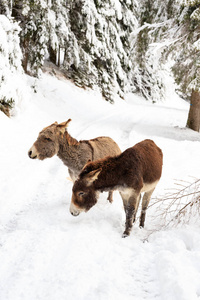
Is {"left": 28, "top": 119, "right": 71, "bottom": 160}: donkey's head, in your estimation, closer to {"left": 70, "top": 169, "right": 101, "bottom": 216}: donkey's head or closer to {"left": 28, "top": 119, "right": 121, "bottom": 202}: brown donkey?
{"left": 28, "top": 119, "right": 121, "bottom": 202}: brown donkey

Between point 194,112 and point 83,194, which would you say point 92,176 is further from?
point 194,112

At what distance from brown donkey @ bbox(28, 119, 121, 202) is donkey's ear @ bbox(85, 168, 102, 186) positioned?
4.12 ft

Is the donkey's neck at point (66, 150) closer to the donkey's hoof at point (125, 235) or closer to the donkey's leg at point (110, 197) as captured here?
the donkey's leg at point (110, 197)

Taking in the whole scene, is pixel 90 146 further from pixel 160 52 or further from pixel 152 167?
pixel 160 52

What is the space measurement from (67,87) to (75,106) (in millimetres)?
2973

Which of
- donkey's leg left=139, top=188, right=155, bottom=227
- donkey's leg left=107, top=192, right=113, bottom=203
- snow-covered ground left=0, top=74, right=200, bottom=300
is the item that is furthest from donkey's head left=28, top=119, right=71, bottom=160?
donkey's leg left=139, top=188, right=155, bottom=227

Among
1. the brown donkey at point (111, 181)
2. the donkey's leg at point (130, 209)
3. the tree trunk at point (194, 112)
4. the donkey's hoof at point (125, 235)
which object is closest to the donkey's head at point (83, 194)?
the brown donkey at point (111, 181)

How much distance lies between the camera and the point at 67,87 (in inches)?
740

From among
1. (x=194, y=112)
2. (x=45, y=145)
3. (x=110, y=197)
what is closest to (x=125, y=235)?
(x=110, y=197)

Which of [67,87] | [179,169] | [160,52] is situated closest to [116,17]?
[67,87]

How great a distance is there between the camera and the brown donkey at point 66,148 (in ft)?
15.2

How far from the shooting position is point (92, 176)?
3697 millimetres

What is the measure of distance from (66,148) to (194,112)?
405 inches

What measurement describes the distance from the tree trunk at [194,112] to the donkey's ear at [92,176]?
1094 cm
